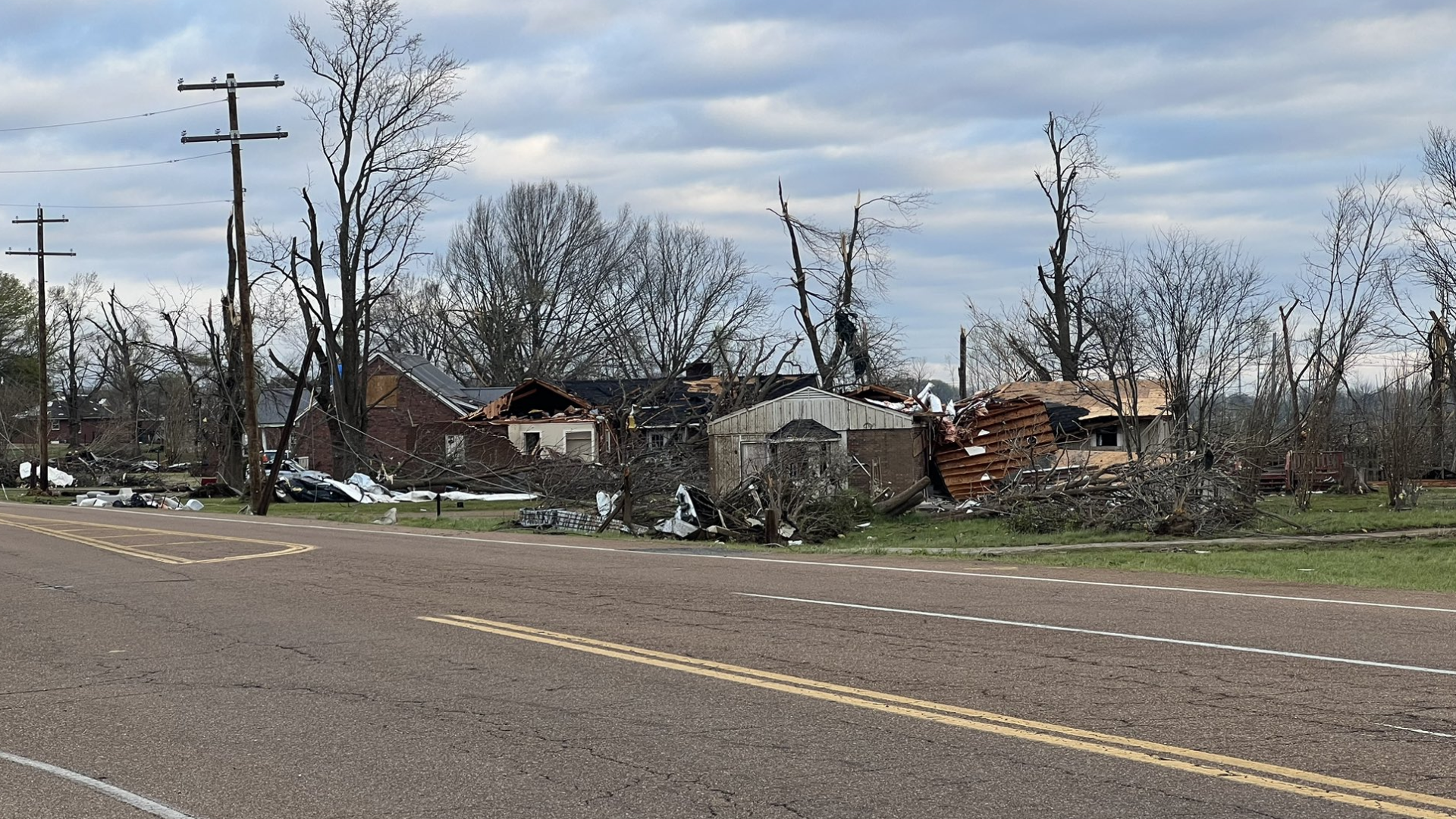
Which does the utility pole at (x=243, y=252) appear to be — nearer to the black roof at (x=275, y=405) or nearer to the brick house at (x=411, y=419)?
the brick house at (x=411, y=419)

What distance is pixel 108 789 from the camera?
22.0ft

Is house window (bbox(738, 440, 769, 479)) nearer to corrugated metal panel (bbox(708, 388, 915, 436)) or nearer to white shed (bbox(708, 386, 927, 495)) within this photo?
white shed (bbox(708, 386, 927, 495))

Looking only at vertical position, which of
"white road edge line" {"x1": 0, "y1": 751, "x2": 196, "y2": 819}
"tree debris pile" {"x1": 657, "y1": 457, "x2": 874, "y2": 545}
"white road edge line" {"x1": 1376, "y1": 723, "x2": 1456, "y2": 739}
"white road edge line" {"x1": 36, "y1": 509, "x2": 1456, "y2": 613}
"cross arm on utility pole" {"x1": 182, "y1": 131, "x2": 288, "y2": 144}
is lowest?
"white road edge line" {"x1": 1376, "y1": 723, "x2": 1456, "y2": 739}

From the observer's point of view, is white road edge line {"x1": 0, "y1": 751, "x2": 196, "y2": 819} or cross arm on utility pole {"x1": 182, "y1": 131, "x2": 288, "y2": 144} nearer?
white road edge line {"x1": 0, "y1": 751, "x2": 196, "y2": 819}

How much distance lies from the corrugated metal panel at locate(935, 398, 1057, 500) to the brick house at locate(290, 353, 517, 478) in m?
22.0

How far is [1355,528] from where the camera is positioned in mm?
27047

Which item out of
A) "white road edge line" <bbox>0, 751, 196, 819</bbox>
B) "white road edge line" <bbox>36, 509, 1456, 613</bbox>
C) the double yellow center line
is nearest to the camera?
the double yellow center line

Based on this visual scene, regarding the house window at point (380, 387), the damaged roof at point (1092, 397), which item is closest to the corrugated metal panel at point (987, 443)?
the damaged roof at point (1092, 397)

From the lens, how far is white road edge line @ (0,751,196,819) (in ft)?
20.4

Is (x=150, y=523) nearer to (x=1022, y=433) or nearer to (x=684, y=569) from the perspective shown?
(x=684, y=569)

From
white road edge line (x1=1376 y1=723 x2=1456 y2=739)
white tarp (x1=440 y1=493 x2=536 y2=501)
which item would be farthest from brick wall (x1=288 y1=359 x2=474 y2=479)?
white road edge line (x1=1376 y1=723 x2=1456 y2=739)

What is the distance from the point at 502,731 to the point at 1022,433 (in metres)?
28.2

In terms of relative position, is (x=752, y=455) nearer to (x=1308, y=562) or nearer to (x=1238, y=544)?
(x=1238, y=544)

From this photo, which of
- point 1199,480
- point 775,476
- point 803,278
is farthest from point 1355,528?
point 803,278
